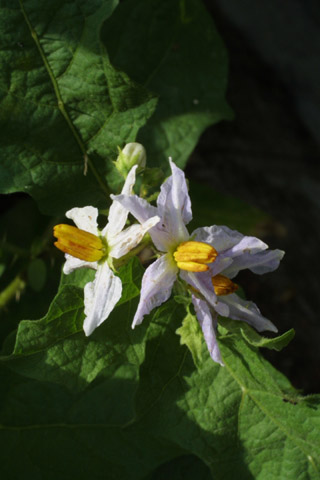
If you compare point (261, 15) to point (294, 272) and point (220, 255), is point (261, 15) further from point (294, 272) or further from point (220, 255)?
point (220, 255)

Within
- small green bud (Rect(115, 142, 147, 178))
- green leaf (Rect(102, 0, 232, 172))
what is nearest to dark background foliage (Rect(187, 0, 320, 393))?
green leaf (Rect(102, 0, 232, 172))

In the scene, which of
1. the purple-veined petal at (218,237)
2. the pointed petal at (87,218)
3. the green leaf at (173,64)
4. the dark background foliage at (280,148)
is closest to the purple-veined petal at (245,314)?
the purple-veined petal at (218,237)

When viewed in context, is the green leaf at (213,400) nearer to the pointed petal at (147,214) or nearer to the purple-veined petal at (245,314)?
the purple-veined petal at (245,314)

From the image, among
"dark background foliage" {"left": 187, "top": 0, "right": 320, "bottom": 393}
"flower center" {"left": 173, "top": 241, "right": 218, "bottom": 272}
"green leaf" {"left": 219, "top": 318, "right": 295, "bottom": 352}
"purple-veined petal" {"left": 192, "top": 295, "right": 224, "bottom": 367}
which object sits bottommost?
"dark background foliage" {"left": 187, "top": 0, "right": 320, "bottom": 393}

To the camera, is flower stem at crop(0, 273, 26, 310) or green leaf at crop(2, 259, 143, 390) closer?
green leaf at crop(2, 259, 143, 390)

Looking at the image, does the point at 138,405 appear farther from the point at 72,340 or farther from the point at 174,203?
the point at 174,203

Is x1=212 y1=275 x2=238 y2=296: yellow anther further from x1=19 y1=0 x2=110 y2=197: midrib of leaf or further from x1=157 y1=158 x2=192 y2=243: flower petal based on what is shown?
x1=19 y1=0 x2=110 y2=197: midrib of leaf
